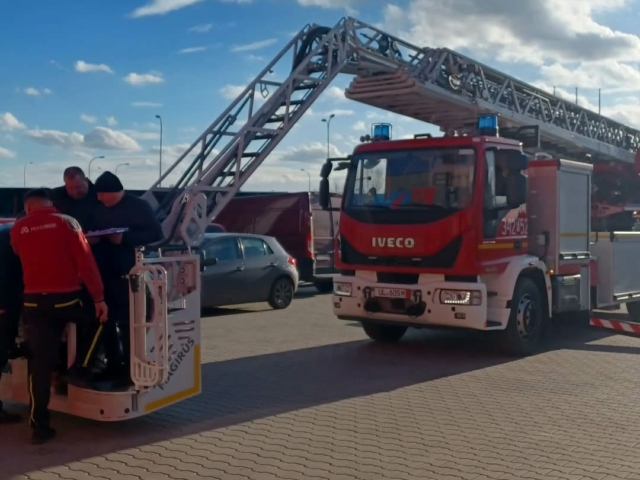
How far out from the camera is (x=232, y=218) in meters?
19.1

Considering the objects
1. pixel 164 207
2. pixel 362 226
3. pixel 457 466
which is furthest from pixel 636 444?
pixel 164 207

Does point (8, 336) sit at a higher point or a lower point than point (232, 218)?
lower

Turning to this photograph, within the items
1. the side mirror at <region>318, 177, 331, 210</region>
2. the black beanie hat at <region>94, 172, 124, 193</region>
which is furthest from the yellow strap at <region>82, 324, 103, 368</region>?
the side mirror at <region>318, 177, 331, 210</region>

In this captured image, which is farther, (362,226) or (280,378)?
(362,226)

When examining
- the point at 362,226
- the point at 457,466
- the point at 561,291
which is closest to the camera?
the point at 457,466

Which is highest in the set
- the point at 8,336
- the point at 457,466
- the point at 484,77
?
the point at 484,77

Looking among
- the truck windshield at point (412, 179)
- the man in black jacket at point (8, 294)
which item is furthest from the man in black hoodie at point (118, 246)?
the truck windshield at point (412, 179)

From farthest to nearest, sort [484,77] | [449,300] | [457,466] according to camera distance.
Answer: [484,77] → [449,300] → [457,466]

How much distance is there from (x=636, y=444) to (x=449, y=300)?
3.47 m

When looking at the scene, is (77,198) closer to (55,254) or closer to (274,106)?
(55,254)

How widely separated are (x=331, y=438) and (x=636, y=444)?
239cm

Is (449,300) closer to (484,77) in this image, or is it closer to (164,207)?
(164,207)

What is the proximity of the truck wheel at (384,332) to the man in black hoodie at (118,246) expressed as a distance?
16.5 feet

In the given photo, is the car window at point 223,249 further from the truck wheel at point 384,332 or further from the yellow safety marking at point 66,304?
the yellow safety marking at point 66,304
